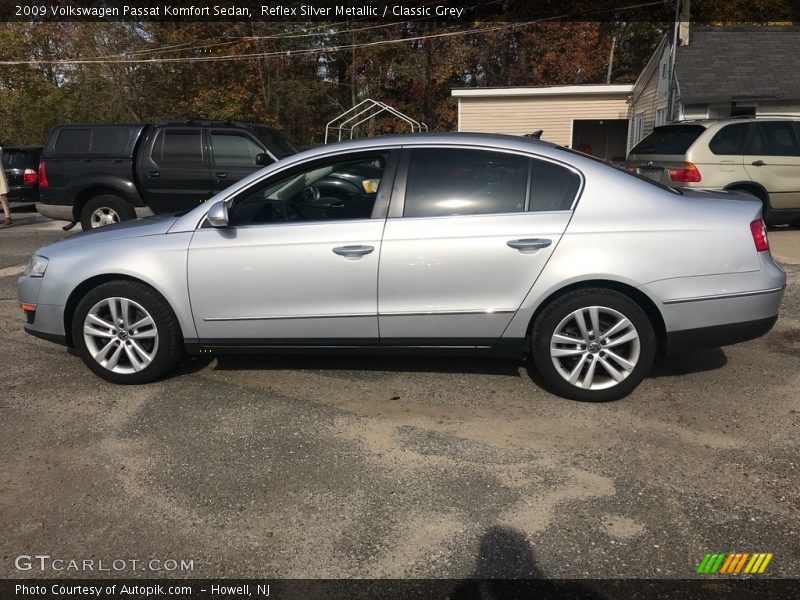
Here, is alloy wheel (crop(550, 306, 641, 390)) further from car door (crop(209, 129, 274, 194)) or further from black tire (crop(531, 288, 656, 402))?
car door (crop(209, 129, 274, 194))

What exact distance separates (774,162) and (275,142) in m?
7.52

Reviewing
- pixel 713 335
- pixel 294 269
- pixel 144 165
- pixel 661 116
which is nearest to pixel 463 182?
pixel 294 269

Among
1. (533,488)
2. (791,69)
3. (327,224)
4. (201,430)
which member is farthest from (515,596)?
(791,69)

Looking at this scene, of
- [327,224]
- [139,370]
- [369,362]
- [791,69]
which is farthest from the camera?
[791,69]

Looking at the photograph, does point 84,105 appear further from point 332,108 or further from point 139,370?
point 139,370

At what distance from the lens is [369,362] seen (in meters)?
4.66

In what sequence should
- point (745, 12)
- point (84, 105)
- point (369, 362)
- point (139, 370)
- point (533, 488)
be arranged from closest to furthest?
point (533, 488), point (139, 370), point (369, 362), point (84, 105), point (745, 12)

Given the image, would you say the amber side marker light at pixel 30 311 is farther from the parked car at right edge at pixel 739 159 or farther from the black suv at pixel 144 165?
the parked car at right edge at pixel 739 159

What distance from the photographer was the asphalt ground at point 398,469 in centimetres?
256

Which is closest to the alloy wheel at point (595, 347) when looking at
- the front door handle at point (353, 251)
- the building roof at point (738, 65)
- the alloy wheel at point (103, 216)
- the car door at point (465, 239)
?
the car door at point (465, 239)

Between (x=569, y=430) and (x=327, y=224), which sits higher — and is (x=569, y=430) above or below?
below

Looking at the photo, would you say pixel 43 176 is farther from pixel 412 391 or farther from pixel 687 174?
pixel 687 174

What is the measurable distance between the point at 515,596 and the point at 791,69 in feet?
63.0

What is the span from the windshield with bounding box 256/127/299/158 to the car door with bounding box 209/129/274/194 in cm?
22
